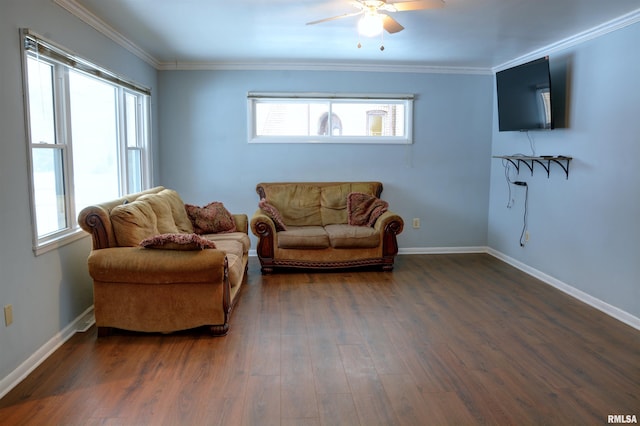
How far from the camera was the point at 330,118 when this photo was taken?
5984 millimetres

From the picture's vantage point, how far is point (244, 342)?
3307mm

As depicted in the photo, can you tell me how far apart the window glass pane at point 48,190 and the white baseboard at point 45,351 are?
2.29ft

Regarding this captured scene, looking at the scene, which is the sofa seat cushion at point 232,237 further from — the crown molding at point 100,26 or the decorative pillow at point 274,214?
the crown molding at point 100,26

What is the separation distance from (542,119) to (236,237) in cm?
316

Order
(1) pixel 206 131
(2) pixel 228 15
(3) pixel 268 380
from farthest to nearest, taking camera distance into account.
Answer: (1) pixel 206 131 → (2) pixel 228 15 → (3) pixel 268 380

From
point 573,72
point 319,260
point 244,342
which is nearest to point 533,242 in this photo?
point 573,72

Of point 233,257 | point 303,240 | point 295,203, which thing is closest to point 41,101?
point 233,257

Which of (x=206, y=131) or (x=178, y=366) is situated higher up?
(x=206, y=131)

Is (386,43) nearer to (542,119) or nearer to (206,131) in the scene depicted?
(542,119)

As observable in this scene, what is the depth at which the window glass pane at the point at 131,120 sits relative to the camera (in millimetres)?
4921

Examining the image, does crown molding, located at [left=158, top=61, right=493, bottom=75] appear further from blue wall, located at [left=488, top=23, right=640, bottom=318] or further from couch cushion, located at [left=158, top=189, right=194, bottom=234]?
couch cushion, located at [left=158, top=189, right=194, bottom=234]

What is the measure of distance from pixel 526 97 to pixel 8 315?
4696 mm

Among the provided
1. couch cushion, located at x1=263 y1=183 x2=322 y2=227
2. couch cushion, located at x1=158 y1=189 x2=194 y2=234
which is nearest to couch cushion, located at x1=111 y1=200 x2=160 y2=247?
couch cushion, located at x1=158 y1=189 x2=194 y2=234

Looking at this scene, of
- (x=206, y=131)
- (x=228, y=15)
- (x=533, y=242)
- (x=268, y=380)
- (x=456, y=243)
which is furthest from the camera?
(x=456, y=243)
